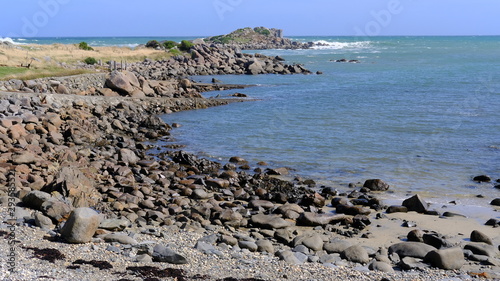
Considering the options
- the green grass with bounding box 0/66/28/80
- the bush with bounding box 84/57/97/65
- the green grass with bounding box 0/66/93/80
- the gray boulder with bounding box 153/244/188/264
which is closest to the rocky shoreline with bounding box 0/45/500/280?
the gray boulder with bounding box 153/244/188/264

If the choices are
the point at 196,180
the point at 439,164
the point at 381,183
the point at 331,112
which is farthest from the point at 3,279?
the point at 331,112

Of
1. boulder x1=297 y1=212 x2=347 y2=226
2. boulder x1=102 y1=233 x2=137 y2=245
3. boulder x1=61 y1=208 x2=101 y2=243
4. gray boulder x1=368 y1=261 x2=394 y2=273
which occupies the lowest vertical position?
boulder x1=297 y1=212 x2=347 y2=226

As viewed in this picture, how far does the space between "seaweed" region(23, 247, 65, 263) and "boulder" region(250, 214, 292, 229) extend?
5578 mm

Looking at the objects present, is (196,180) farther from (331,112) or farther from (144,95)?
(144,95)

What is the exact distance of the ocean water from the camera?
19391 millimetres

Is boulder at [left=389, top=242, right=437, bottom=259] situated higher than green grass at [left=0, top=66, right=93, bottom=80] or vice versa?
green grass at [left=0, top=66, right=93, bottom=80]

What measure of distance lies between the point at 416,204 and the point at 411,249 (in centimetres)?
380

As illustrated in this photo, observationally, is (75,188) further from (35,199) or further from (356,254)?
(356,254)

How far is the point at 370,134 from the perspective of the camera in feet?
88.1

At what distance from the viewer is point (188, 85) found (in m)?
44.5

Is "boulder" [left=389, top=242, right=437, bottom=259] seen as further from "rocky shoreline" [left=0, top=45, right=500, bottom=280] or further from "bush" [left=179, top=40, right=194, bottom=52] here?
"bush" [left=179, top=40, right=194, bottom=52]

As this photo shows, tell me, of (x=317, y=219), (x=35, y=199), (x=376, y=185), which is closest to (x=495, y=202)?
(x=376, y=185)

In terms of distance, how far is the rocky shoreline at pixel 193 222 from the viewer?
986 cm

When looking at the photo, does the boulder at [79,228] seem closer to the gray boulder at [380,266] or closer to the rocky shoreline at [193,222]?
the rocky shoreline at [193,222]
